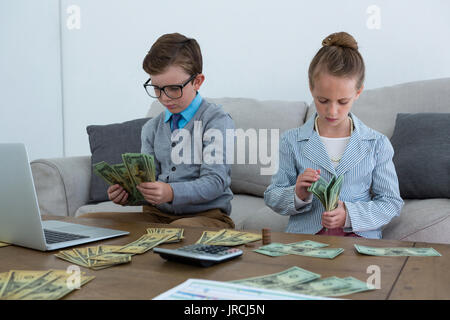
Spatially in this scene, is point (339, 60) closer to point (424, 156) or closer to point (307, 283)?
point (424, 156)

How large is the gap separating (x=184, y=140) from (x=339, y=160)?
24.4 inches

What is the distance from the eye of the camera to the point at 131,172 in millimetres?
1572

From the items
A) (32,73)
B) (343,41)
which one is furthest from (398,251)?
(32,73)

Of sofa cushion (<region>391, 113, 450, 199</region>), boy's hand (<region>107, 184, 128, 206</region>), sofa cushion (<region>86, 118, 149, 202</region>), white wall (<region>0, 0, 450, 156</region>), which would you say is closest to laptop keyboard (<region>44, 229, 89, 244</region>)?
boy's hand (<region>107, 184, 128, 206</region>)

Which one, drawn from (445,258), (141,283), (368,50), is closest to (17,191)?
(141,283)

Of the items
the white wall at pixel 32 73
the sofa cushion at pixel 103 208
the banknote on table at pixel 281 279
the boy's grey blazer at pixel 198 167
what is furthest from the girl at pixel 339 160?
the white wall at pixel 32 73

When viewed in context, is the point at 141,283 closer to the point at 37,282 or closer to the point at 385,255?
the point at 37,282

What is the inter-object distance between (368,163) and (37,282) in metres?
1.09

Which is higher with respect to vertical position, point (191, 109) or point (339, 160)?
point (191, 109)

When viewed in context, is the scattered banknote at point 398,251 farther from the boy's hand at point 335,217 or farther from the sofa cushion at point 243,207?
the sofa cushion at point 243,207

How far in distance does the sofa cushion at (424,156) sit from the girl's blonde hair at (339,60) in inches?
20.9

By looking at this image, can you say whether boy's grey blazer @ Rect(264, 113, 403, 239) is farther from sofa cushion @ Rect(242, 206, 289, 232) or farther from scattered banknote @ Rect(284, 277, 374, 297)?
scattered banknote @ Rect(284, 277, 374, 297)

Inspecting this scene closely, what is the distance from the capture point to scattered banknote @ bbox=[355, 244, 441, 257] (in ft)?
3.09
